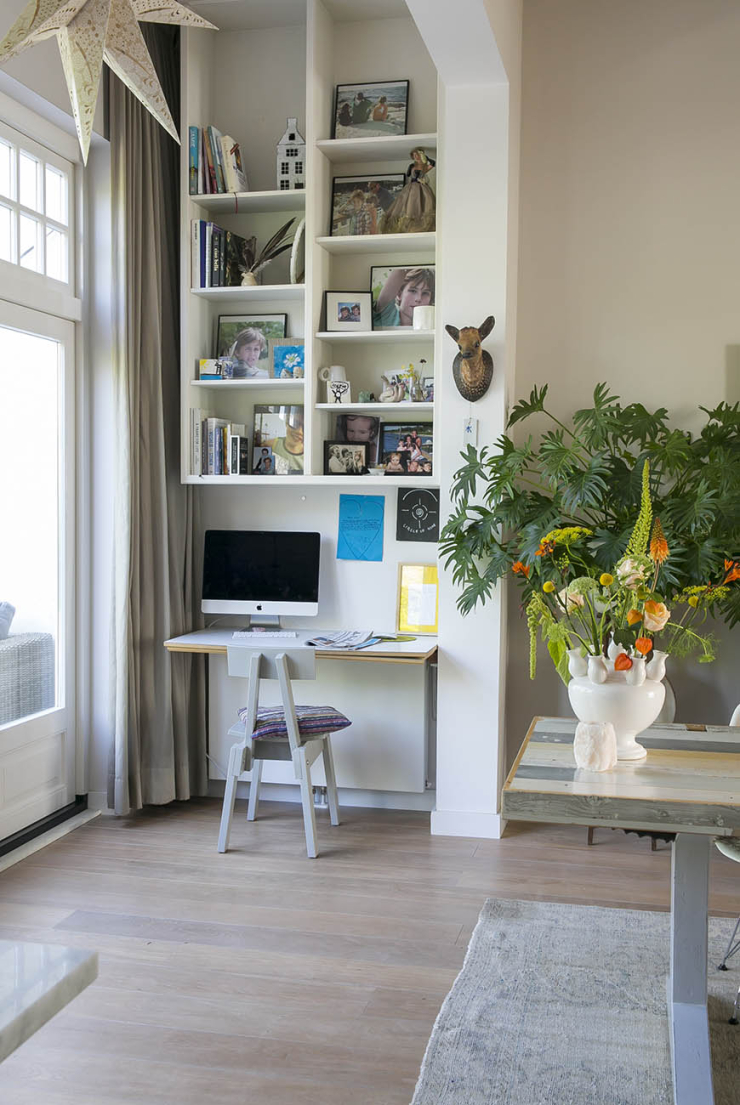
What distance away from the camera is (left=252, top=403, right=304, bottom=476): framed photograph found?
171 inches

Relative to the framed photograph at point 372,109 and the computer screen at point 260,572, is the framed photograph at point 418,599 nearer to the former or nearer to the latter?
→ the computer screen at point 260,572

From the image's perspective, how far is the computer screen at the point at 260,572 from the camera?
14.4 ft

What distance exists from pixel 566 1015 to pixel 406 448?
7.78 feet

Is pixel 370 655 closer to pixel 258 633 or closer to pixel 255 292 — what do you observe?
pixel 258 633

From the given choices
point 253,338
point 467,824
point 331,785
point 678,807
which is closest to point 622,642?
point 678,807

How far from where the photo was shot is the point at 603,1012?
2.57 meters

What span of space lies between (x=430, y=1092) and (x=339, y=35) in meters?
3.97

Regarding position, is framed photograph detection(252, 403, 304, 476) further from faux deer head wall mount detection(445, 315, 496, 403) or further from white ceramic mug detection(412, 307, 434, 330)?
faux deer head wall mount detection(445, 315, 496, 403)

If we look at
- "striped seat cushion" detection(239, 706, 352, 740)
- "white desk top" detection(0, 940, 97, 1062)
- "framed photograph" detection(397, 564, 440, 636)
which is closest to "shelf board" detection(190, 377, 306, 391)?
"framed photograph" detection(397, 564, 440, 636)

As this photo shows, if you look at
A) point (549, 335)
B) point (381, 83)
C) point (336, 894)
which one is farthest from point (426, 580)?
point (381, 83)

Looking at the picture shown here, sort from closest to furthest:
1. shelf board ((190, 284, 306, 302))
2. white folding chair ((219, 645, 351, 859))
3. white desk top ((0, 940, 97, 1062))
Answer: white desk top ((0, 940, 97, 1062))
white folding chair ((219, 645, 351, 859))
shelf board ((190, 284, 306, 302))

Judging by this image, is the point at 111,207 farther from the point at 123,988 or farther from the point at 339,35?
the point at 123,988

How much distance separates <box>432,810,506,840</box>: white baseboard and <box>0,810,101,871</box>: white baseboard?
1391 mm

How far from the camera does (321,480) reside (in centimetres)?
421
